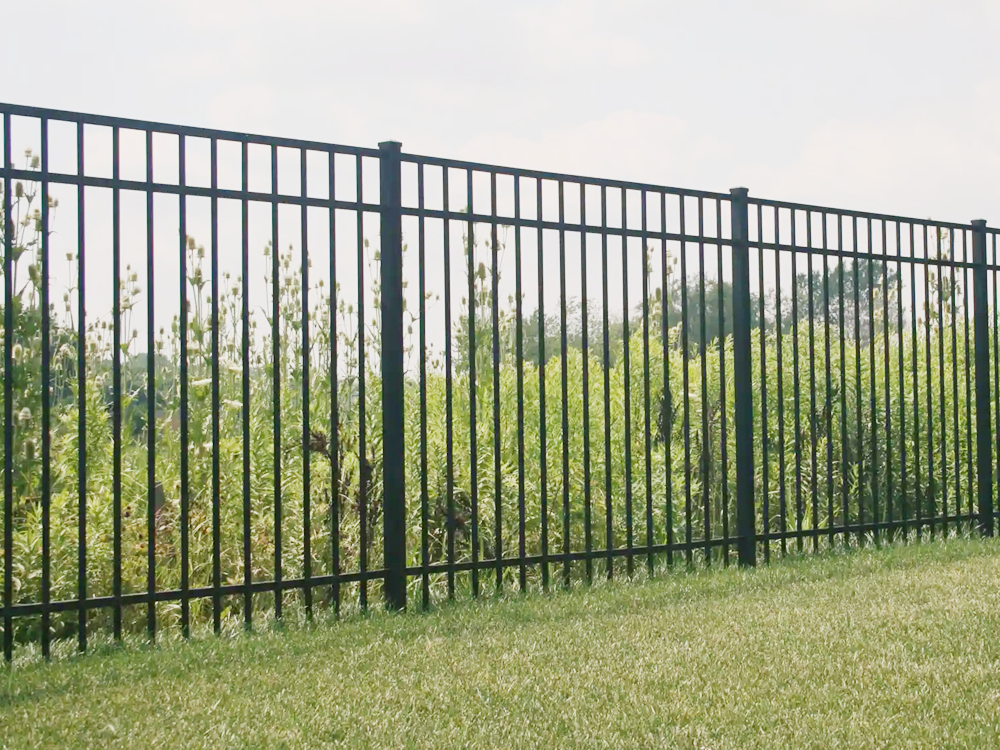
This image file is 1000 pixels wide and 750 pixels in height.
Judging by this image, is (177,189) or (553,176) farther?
(553,176)

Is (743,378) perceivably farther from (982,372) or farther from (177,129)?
(177,129)

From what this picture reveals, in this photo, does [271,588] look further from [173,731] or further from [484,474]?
[484,474]

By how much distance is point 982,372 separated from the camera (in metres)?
8.54

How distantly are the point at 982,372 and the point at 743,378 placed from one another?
2556 mm

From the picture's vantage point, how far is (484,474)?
22.5 feet

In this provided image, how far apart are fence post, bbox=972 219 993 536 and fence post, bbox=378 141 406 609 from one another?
16.1 feet

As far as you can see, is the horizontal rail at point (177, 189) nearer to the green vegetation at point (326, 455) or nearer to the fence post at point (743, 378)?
the green vegetation at point (326, 455)

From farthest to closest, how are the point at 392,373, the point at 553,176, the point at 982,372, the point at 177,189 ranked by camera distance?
the point at 982,372
the point at 553,176
the point at 392,373
the point at 177,189

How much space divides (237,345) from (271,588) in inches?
89.8

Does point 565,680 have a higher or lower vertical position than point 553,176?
lower

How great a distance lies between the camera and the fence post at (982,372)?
845 cm

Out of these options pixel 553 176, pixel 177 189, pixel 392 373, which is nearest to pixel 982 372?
pixel 553 176

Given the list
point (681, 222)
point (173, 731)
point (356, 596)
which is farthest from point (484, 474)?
point (173, 731)

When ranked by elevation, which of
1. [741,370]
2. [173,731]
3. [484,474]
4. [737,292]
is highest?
[737,292]
